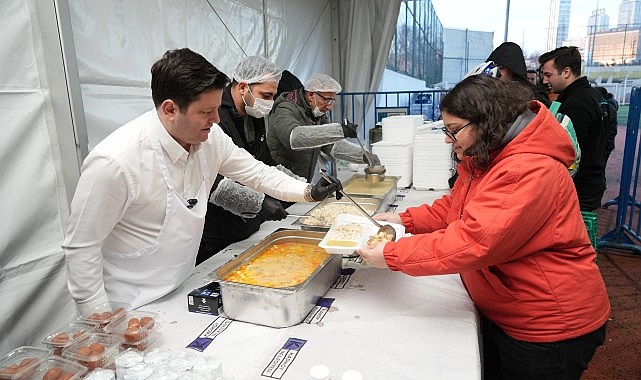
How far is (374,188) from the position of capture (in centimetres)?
263

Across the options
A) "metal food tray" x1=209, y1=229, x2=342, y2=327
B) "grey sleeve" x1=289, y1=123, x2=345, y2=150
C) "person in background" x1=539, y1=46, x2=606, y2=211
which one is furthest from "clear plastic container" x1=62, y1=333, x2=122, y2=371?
"person in background" x1=539, y1=46, x2=606, y2=211

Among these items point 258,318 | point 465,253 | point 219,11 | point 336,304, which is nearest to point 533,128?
point 465,253

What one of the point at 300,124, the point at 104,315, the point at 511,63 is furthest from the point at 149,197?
the point at 511,63

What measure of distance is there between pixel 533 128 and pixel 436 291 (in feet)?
2.04

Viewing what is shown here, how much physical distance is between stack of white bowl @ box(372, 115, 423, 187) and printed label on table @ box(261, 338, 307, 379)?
197 centimetres

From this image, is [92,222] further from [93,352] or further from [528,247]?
[528,247]

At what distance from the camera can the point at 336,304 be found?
1.31m

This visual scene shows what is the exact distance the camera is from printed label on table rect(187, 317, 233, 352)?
112 centimetres

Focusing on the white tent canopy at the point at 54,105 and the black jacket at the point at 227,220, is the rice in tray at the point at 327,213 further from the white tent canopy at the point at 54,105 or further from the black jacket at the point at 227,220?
the white tent canopy at the point at 54,105

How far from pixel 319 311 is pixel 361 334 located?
176 mm

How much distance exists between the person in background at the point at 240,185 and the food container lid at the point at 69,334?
846 millimetres

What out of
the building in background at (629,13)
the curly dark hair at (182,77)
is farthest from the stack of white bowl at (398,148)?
the building in background at (629,13)

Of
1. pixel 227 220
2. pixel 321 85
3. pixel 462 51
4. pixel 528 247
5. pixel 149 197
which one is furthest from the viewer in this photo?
pixel 462 51

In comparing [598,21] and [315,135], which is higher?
[598,21]
